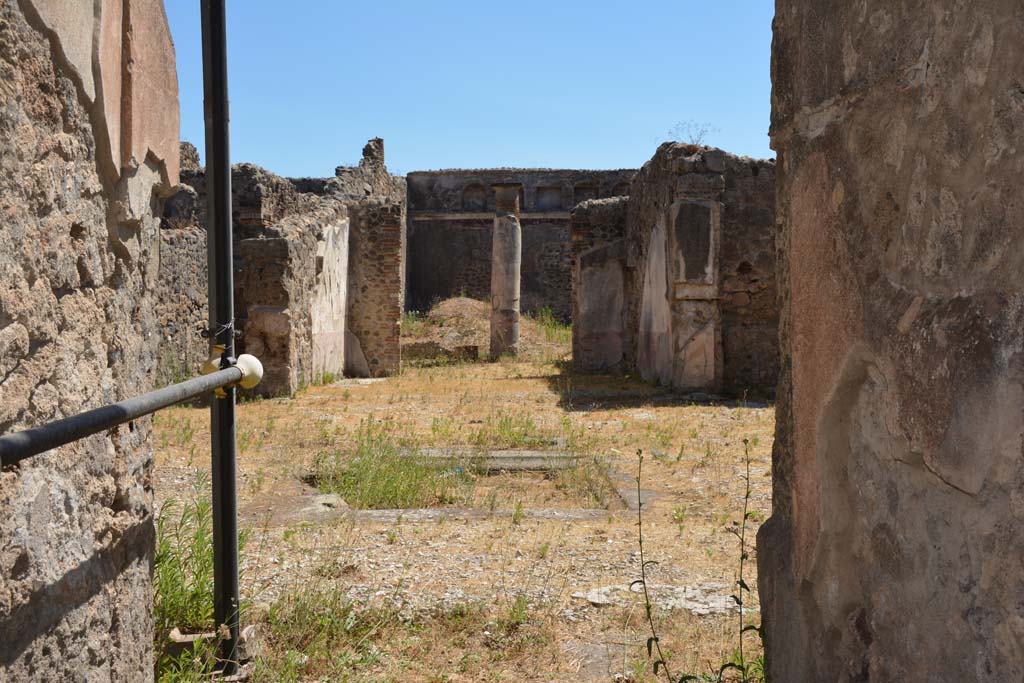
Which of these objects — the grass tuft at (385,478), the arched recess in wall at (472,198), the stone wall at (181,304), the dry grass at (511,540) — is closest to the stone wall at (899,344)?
the dry grass at (511,540)

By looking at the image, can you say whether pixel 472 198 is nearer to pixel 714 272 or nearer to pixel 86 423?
pixel 714 272

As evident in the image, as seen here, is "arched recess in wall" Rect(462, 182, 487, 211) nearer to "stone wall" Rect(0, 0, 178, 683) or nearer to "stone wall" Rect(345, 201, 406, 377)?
"stone wall" Rect(345, 201, 406, 377)

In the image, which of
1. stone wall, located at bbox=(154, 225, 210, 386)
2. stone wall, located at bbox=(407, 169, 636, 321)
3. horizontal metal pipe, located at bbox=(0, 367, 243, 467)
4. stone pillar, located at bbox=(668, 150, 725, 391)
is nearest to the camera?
horizontal metal pipe, located at bbox=(0, 367, 243, 467)

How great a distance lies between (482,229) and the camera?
28.6 m

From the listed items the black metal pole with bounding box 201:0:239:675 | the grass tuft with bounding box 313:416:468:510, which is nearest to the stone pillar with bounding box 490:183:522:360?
the grass tuft with bounding box 313:416:468:510

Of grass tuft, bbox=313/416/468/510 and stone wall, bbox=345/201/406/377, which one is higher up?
stone wall, bbox=345/201/406/377

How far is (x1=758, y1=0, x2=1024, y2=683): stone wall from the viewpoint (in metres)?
1.39

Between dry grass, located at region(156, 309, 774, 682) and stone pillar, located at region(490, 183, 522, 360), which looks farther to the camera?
stone pillar, located at region(490, 183, 522, 360)

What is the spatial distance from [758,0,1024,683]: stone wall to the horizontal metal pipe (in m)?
1.39

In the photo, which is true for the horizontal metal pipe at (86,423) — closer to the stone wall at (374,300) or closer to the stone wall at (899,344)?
the stone wall at (899,344)

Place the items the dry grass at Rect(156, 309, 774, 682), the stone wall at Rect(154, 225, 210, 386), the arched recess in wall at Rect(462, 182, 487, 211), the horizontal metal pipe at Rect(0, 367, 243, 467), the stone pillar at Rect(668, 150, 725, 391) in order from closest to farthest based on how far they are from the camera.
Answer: the horizontal metal pipe at Rect(0, 367, 243, 467), the dry grass at Rect(156, 309, 774, 682), the stone wall at Rect(154, 225, 210, 386), the stone pillar at Rect(668, 150, 725, 391), the arched recess in wall at Rect(462, 182, 487, 211)

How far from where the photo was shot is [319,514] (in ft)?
16.9

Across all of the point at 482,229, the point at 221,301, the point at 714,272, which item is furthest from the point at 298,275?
the point at 482,229

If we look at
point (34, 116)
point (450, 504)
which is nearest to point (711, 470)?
point (450, 504)
